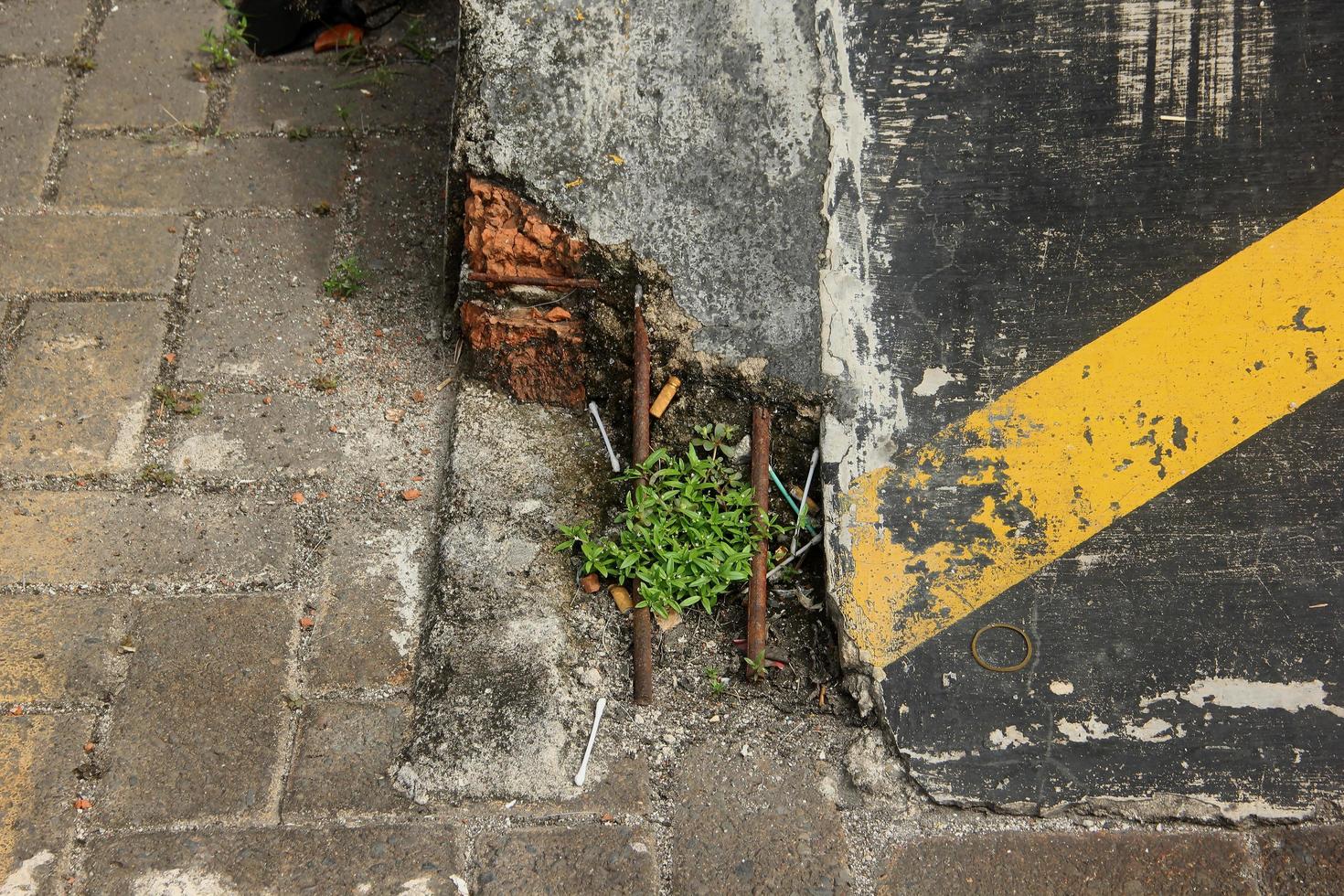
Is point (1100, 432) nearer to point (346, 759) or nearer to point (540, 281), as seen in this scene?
point (540, 281)

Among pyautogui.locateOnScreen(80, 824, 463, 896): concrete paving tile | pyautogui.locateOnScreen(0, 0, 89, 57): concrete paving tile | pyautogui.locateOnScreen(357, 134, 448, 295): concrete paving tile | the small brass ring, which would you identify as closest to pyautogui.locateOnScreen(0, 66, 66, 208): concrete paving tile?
pyautogui.locateOnScreen(0, 0, 89, 57): concrete paving tile

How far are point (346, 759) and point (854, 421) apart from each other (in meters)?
1.11

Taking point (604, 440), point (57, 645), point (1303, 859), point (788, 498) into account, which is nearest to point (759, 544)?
point (788, 498)

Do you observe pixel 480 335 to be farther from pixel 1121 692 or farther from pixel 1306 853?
pixel 1306 853

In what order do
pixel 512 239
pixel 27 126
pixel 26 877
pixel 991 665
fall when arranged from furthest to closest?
1. pixel 27 126
2. pixel 512 239
3. pixel 991 665
4. pixel 26 877

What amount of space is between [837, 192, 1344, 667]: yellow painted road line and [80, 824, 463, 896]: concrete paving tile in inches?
33.4

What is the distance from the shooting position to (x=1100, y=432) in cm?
192

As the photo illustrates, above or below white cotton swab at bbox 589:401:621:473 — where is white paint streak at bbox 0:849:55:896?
below

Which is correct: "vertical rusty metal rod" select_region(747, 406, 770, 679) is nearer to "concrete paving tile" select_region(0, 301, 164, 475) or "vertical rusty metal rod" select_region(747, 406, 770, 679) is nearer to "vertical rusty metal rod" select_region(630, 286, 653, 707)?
"vertical rusty metal rod" select_region(630, 286, 653, 707)

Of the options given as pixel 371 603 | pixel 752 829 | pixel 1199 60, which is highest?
pixel 1199 60

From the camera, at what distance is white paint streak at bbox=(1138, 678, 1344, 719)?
1.80 metres

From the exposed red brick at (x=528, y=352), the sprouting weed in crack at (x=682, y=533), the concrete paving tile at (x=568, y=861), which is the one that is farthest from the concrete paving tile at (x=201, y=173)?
the concrete paving tile at (x=568, y=861)

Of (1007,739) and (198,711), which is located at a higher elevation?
(198,711)

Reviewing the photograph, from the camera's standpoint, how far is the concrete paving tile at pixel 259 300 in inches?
91.1
